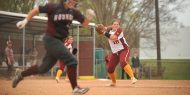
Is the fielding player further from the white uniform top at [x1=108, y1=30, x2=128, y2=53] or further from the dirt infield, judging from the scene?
the dirt infield

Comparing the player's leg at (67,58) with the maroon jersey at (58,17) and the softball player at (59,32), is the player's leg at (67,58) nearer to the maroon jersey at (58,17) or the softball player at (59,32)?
the softball player at (59,32)

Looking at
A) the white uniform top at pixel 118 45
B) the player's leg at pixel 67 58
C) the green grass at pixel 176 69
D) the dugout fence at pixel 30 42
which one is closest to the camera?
the player's leg at pixel 67 58

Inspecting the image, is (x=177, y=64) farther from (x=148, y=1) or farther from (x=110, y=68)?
(x=110, y=68)

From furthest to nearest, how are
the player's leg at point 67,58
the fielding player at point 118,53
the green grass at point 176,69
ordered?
the green grass at point 176,69 → the fielding player at point 118,53 → the player's leg at point 67,58

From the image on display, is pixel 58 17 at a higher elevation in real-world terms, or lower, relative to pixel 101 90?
higher

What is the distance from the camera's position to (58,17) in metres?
9.04

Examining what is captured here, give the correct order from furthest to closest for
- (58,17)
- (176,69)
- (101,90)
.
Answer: (176,69), (101,90), (58,17)

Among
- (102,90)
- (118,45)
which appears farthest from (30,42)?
(102,90)

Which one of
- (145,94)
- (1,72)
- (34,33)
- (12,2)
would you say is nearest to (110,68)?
(145,94)

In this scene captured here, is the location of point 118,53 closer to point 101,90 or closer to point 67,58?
point 101,90

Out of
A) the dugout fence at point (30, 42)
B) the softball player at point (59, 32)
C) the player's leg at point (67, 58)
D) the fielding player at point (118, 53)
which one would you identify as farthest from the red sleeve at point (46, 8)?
the dugout fence at point (30, 42)

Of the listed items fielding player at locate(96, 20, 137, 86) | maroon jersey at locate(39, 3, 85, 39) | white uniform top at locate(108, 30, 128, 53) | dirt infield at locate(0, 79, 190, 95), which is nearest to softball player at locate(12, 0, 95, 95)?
maroon jersey at locate(39, 3, 85, 39)

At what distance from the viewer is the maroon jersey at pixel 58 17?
9039 mm

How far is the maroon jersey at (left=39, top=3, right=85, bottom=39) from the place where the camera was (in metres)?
9.04
